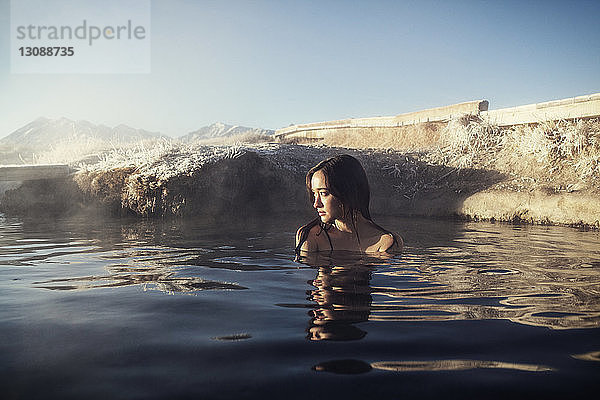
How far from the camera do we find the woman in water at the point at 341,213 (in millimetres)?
4133

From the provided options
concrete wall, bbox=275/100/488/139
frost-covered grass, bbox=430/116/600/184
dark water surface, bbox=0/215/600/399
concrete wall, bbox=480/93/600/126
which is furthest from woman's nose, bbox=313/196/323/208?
concrete wall, bbox=275/100/488/139

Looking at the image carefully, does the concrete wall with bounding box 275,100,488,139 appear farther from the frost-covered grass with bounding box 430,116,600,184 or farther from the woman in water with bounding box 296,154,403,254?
the woman in water with bounding box 296,154,403,254

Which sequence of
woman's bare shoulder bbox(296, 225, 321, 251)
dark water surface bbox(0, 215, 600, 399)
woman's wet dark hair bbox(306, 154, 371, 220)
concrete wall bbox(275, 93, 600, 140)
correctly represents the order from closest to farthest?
dark water surface bbox(0, 215, 600, 399), woman's wet dark hair bbox(306, 154, 371, 220), woman's bare shoulder bbox(296, 225, 321, 251), concrete wall bbox(275, 93, 600, 140)

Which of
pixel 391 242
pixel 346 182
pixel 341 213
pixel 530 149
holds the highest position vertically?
pixel 530 149

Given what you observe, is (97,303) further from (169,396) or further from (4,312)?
(169,396)

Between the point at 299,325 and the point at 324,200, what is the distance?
190cm

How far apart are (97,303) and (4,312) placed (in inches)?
19.7

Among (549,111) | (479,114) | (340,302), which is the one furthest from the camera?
(479,114)

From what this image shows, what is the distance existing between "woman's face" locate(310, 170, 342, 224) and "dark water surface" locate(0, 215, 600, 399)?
1.44 feet

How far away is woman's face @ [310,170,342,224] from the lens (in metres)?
4.13

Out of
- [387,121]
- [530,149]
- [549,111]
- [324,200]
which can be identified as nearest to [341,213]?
[324,200]

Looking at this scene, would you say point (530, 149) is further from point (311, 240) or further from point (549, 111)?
point (311, 240)

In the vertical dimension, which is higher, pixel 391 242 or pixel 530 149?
pixel 530 149

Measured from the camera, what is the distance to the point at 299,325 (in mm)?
2383
